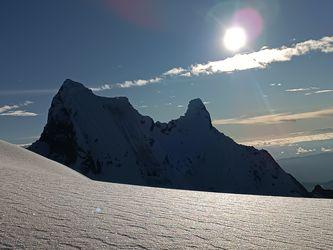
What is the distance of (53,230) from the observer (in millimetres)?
7016

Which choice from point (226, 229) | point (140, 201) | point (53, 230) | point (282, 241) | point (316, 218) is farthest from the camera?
point (140, 201)

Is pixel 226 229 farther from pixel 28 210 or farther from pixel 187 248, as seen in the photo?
pixel 28 210

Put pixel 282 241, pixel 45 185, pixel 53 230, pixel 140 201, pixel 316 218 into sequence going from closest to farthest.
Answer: pixel 53 230
pixel 282 241
pixel 316 218
pixel 140 201
pixel 45 185

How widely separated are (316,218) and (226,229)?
356cm

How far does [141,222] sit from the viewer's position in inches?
334

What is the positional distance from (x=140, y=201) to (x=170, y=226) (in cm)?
345

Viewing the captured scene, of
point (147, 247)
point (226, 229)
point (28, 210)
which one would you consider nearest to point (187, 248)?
point (147, 247)

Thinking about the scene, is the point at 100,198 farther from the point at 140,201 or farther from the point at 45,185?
the point at 45,185

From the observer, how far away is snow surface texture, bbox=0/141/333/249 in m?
6.75

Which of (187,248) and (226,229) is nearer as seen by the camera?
(187,248)

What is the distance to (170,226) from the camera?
8.31 m

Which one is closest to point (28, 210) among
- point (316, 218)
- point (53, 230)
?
point (53, 230)

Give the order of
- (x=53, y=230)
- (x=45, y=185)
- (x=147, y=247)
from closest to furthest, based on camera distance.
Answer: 1. (x=147, y=247)
2. (x=53, y=230)
3. (x=45, y=185)

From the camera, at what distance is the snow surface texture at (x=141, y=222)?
266 inches
